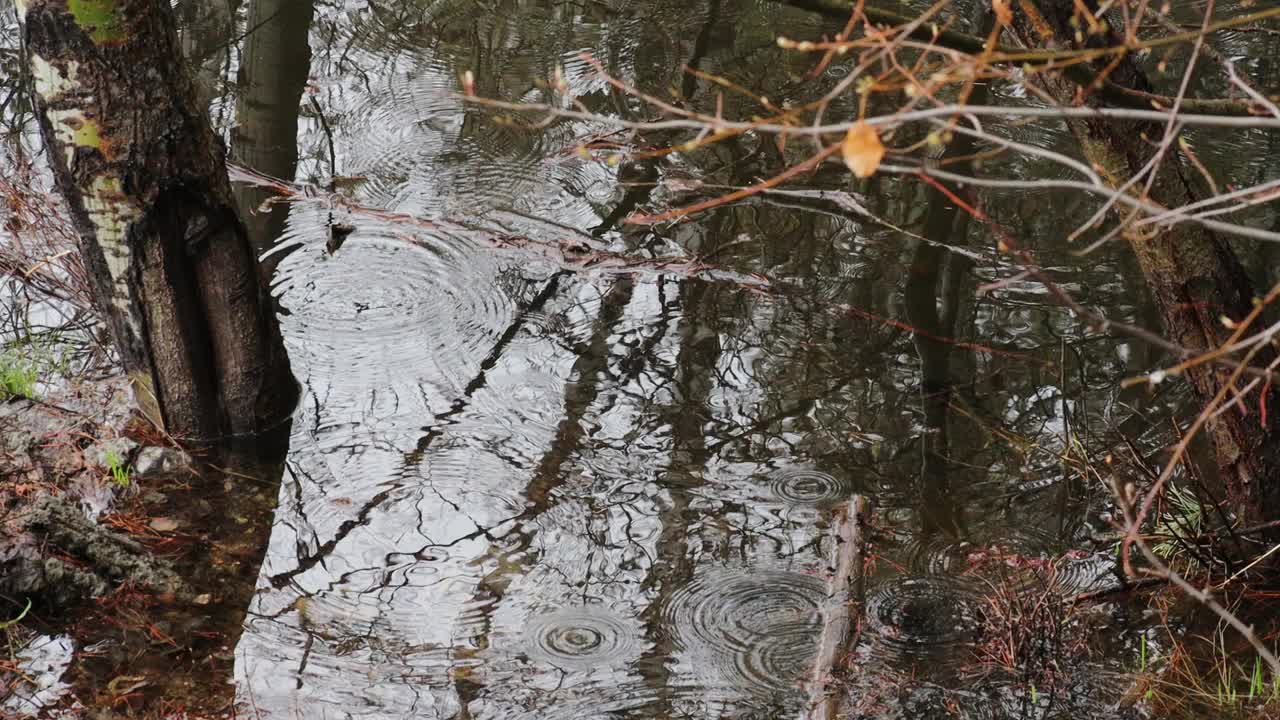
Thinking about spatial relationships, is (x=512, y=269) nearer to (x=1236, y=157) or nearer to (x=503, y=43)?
(x=503, y=43)

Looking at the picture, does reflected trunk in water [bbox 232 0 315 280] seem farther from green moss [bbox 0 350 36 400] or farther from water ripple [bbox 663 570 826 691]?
water ripple [bbox 663 570 826 691]

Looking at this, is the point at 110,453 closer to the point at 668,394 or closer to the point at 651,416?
the point at 651,416

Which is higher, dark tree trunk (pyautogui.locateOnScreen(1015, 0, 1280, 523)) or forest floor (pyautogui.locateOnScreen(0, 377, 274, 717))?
dark tree trunk (pyautogui.locateOnScreen(1015, 0, 1280, 523))

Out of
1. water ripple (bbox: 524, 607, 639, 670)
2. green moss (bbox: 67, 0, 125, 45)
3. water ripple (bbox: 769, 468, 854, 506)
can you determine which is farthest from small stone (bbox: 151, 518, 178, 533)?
water ripple (bbox: 769, 468, 854, 506)

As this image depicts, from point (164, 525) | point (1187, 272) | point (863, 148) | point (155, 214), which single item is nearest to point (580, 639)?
point (164, 525)

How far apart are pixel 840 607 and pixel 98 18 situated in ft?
11.4

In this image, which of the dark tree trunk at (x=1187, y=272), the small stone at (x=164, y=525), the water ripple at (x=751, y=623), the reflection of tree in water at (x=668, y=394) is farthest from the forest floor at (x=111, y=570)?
the dark tree trunk at (x=1187, y=272)

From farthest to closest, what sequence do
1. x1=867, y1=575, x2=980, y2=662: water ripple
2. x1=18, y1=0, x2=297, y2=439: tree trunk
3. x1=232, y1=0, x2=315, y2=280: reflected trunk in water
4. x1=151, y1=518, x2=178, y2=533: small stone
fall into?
1. x1=232, y1=0, x2=315, y2=280: reflected trunk in water
2. x1=151, y1=518, x2=178, y2=533: small stone
3. x1=18, y1=0, x2=297, y2=439: tree trunk
4. x1=867, y1=575, x2=980, y2=662: water ripple

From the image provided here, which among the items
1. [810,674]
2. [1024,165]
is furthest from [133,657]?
[1024,165]

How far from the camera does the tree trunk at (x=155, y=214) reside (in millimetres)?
4512

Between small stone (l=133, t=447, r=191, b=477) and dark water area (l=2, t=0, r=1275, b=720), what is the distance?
0.45 m

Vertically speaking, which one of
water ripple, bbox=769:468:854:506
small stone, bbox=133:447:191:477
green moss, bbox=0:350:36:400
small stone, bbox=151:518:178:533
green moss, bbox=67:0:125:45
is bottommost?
small stone, bbox=151:518:178:533

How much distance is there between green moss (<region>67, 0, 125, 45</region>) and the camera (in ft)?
14.5

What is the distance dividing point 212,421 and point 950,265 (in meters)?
3.94
